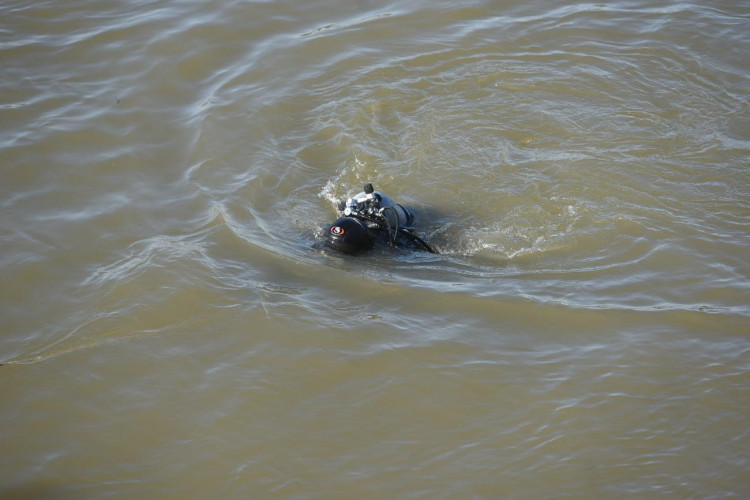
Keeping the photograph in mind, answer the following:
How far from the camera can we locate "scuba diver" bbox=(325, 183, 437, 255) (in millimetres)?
6016

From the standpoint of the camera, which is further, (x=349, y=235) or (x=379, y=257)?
(x=379, y=257)

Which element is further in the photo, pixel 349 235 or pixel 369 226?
pixel 369 226

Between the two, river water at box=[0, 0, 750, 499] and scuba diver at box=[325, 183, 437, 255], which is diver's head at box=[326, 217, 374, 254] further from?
river water at box=[0, 0, 750, 499]

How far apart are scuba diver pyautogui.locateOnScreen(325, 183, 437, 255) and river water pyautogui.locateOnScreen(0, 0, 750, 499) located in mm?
150

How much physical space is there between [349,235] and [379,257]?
378 millimetres

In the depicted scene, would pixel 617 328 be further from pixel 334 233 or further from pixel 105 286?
pixel 105 286

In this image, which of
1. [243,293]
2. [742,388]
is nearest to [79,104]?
[243,293]

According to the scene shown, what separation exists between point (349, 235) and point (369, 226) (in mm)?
317

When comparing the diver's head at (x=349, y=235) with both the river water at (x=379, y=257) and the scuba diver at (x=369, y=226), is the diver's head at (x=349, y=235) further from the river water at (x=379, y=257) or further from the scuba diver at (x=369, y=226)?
the river water at (x=379, y=257)

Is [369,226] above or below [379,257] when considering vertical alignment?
above

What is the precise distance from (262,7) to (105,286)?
6.59 metres

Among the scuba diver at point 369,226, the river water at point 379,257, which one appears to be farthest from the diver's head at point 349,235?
the river water at point 379,257

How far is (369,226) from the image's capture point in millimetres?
6258

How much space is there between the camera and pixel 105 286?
229 inches
